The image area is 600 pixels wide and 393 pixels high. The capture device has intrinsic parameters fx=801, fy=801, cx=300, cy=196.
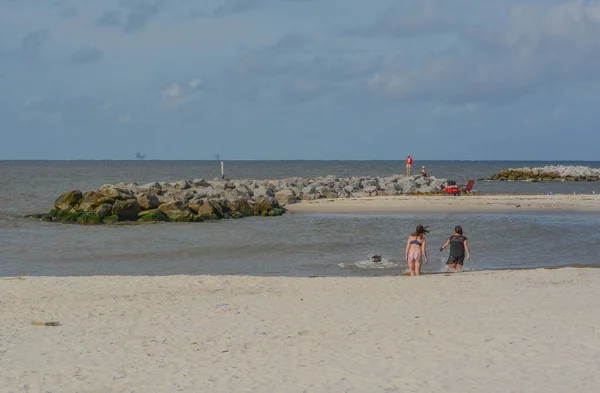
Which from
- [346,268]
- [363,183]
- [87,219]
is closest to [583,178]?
[363,183]

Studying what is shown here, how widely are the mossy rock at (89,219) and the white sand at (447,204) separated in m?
10.7

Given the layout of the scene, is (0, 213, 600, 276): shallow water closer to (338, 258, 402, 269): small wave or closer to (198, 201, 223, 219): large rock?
(338, 258, 402, 269): small wave

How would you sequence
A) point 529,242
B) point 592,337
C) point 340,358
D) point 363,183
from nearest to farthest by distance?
point 340,358, point 592,337, point 529,242, point 363,183

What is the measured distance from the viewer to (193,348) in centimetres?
1072

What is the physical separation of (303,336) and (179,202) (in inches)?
1070

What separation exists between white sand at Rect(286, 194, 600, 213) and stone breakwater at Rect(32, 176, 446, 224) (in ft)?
→ 8.15

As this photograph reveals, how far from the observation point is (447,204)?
144 ft

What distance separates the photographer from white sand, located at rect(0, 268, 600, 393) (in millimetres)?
9039

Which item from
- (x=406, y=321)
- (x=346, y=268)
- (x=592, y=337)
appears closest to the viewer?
(x=592, y=337)

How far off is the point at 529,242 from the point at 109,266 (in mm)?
14145

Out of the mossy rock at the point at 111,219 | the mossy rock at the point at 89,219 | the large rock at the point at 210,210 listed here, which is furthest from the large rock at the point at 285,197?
the mossy rock at the point at 89,219

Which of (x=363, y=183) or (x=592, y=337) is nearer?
(x=592, y=337)

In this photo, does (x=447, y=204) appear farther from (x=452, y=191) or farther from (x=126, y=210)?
(x=126, y=210)

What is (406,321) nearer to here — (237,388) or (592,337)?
(592,337)
